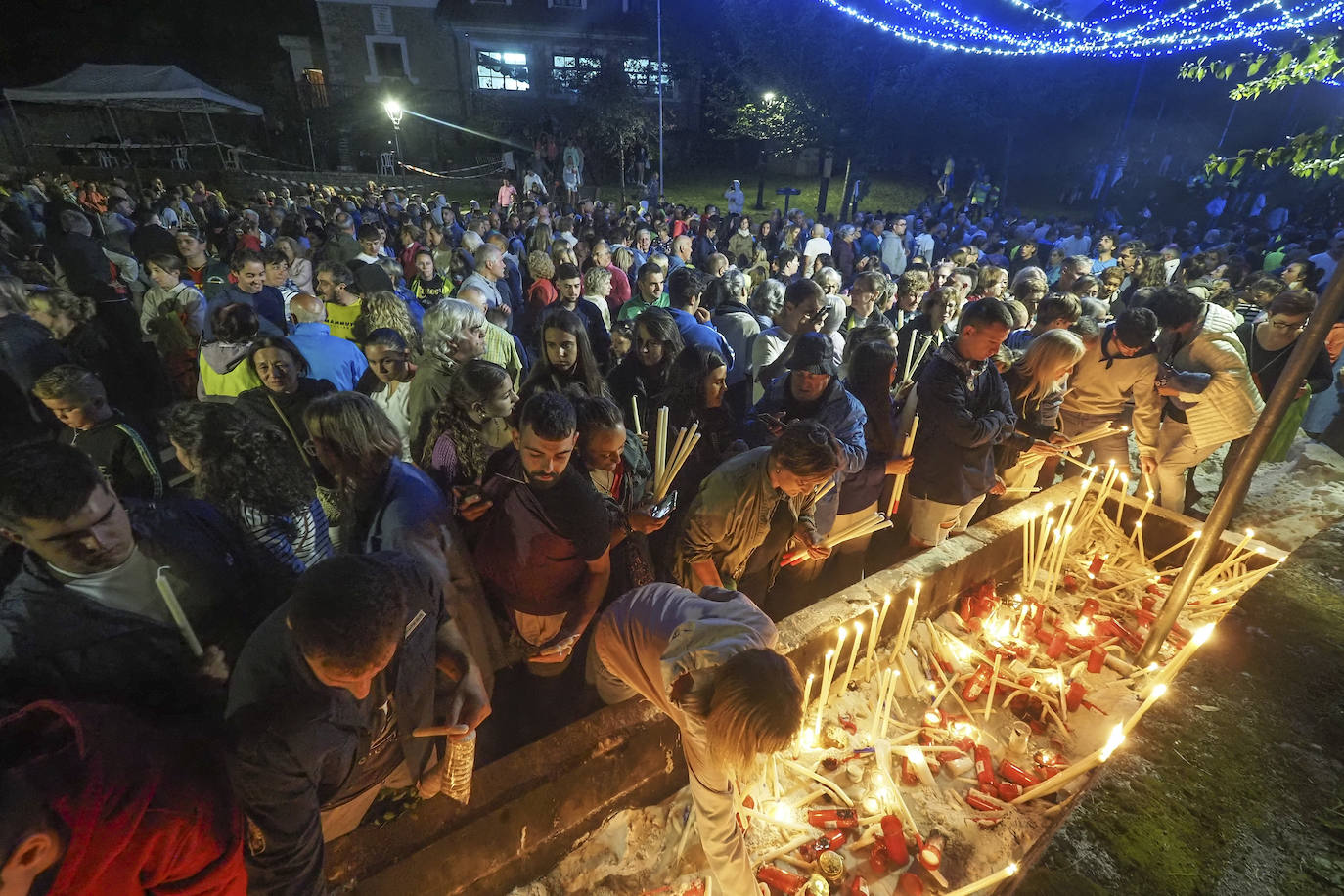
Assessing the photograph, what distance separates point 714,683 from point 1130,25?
2803 cm

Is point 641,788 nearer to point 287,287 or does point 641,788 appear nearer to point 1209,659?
point 1209,659

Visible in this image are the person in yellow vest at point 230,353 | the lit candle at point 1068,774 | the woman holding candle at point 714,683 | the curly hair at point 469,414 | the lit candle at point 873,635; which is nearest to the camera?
the woman holding candle at point 714,683

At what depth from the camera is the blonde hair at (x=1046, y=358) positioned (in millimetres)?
4113

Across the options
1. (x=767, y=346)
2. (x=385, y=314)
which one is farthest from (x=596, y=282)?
(x=385, y=314)

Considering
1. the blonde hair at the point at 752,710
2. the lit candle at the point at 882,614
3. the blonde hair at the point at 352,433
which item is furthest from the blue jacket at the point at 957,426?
the blonde hair at the point at 352,433

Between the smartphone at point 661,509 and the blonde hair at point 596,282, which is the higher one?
the blonde hair at point 596,282

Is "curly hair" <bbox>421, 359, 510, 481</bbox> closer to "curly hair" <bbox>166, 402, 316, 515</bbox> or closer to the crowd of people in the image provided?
the crowd of people

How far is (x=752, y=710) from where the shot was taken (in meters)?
1.70

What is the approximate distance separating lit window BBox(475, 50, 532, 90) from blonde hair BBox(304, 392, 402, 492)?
35.3 metres

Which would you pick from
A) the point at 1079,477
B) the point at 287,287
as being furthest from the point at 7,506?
the point at 1079,477

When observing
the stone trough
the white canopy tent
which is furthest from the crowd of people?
the white canopy tent

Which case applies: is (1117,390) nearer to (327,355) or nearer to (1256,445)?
(1256,445)

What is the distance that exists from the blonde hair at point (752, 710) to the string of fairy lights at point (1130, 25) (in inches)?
610

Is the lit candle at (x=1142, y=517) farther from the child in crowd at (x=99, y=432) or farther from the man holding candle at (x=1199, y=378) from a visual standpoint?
the child in crowd at (x=99, y=432)
